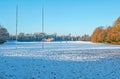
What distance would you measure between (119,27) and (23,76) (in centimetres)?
6811

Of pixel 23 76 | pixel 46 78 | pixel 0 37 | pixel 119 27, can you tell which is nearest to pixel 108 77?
pixel 46 78

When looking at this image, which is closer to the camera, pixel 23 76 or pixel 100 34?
pixel 23 76

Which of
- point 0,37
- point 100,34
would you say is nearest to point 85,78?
point 0,37

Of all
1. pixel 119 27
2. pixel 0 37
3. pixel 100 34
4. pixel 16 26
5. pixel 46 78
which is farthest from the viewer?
pixel 100 34

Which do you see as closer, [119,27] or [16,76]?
[16,76]

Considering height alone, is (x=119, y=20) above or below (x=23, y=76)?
above

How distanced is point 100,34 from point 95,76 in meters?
129

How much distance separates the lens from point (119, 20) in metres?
85.9

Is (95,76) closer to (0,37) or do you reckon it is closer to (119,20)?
(119,20)

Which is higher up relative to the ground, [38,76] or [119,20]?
[119,20]

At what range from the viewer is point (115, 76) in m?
15.3

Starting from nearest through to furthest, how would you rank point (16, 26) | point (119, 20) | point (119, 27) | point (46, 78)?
point (46, 78) < point (16, 26) < point (119, 27) < point (119, 20)

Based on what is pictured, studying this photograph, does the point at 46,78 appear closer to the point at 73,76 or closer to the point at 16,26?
the point at 73,76

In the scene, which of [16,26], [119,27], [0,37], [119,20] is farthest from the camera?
[0,37]
